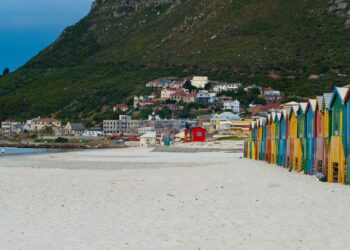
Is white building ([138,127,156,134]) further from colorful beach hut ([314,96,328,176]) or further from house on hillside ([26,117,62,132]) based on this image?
colorful beach hut ([314,96,328,176])

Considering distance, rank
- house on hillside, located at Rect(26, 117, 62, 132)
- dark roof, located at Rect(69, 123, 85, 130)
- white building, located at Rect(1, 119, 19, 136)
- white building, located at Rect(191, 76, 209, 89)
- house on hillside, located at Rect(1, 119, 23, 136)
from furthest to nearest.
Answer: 1. white building, located at Rect(1, 119, 19, 136)
2. house on hillside, located at Rect(1, 119, 23, 136)
3. white building, located at Rect(191, 76, 209, 89)
4. house on hillside, located at Rect(26, 117, 62, 132)
5. dark roof, located at Rect(69, 123, 85, 130)

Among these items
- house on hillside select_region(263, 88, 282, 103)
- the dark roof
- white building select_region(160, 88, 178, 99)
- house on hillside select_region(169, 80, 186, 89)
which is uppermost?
house on hillside select_region(169, 80, 186, 89)

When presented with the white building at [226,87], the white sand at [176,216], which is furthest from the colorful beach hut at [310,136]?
the white building at [226,87]

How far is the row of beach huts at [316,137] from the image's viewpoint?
2158 cm

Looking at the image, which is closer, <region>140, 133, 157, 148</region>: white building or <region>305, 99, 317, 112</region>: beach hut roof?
<region>305, 99, 317, 112</region>: beach hut roof

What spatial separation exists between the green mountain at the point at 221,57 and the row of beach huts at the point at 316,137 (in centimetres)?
10146

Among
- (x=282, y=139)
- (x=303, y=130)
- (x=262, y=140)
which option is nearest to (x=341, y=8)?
(x=262, y=140)

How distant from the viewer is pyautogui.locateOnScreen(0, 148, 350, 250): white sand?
10.8m

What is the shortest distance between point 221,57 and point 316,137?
139 m

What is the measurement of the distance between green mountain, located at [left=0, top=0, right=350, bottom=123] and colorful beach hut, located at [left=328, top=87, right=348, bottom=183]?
112 meters

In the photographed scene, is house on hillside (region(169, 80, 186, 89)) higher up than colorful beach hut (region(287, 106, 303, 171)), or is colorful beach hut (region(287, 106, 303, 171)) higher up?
house on hillside (region(169, 80, 186, 89))

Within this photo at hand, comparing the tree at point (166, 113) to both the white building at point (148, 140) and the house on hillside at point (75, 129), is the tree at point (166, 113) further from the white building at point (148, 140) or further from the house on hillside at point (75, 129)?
the white building at point (148, 140)

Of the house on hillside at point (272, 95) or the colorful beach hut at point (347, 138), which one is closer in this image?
the colorful beach hut at point (347, 138)

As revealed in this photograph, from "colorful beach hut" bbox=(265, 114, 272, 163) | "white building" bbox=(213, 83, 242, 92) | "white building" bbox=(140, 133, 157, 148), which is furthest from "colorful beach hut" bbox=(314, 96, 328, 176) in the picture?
"white building" bbox=(213, 83, 242, 92)
